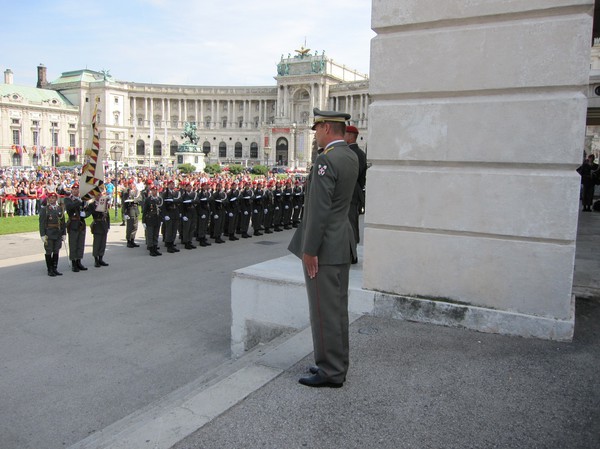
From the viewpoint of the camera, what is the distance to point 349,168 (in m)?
3.68

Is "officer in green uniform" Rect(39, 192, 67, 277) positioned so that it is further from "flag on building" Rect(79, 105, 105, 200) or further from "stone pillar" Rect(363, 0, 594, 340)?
"stone pillar" Rect(363, 0, 594, 340)

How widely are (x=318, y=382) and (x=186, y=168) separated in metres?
46.4

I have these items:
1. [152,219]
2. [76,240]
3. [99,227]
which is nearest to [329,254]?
[76,240]

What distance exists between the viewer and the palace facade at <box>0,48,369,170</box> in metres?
97.9

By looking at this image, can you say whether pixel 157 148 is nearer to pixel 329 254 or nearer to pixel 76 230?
pixel 76 230

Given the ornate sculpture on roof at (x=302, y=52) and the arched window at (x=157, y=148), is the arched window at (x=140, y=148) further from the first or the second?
the ornate sculpture on roof at (x=302, y=52)

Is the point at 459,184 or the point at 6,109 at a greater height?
the point at 6,109

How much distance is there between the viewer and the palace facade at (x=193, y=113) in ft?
321

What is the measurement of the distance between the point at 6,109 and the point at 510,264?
103096mm

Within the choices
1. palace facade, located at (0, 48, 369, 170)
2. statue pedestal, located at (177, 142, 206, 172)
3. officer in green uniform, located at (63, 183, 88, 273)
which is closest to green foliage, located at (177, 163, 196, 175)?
statue pedestal, located at (177, 142, 206, 172)

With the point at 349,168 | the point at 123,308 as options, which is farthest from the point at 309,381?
the point at 123,308

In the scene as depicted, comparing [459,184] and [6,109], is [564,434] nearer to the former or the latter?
[459,184]

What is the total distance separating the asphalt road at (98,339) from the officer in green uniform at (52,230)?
351mm

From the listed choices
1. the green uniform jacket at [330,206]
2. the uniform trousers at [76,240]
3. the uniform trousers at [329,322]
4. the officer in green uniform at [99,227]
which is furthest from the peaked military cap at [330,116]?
the officer in green uniform at [99,227]
